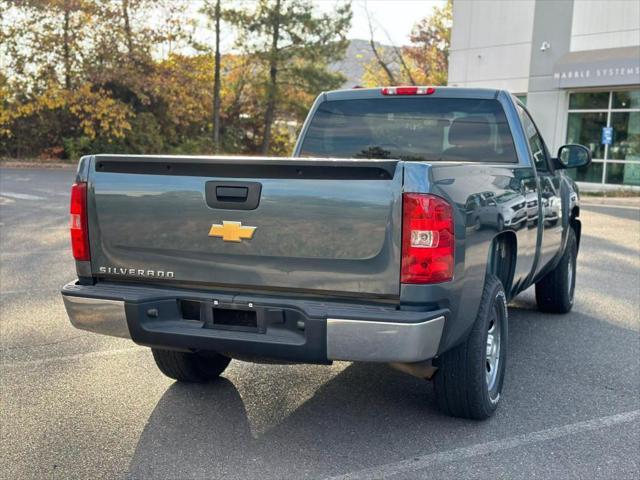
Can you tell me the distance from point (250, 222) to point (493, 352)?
174 centimetres

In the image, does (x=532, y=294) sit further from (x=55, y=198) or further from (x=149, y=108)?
(x=149, y=108)

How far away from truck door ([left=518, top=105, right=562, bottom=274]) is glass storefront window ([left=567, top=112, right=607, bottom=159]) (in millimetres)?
19053

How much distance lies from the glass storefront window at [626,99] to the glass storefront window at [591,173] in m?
2.04

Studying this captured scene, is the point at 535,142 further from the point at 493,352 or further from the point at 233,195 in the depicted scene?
A: the point at 233,195

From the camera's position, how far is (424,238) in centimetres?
328

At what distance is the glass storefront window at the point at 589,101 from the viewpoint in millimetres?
23391

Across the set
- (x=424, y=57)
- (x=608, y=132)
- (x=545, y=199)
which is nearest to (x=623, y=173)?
(x=608, y=132)

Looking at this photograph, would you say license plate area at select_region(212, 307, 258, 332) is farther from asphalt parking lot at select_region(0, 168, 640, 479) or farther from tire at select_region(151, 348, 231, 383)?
tire at select_region(151, 348, 231, 383)

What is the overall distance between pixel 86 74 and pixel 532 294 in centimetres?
2628

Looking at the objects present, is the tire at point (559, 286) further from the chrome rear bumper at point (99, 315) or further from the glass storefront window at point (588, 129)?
the glass storefront window at point (588, 129)

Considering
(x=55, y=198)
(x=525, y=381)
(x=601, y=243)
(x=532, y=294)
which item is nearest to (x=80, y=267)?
(x=525, y=381)

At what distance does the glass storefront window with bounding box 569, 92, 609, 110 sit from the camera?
76.7ft

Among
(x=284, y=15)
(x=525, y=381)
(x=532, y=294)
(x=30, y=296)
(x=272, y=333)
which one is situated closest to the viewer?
(x=272, y=333)

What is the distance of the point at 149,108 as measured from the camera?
31.7 meters
